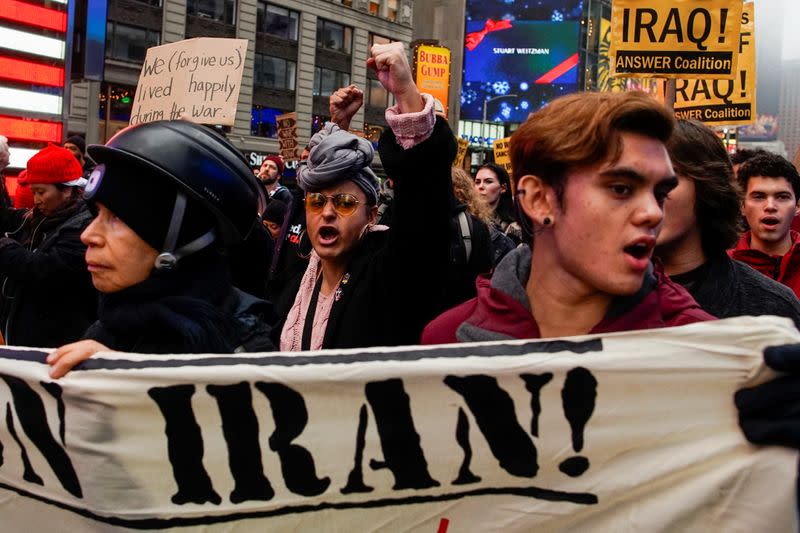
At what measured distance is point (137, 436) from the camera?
76.6 inches

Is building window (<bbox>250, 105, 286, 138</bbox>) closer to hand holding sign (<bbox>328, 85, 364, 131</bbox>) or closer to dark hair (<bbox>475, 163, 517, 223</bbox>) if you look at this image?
dark hair (<bbox>475, 163, 517, 223</bbox>)

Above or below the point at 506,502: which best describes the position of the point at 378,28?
above

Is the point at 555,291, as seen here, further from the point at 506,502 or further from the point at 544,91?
the point at 544,91

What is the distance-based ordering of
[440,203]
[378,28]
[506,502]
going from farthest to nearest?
[378,28] → [440,203] → [506,502]

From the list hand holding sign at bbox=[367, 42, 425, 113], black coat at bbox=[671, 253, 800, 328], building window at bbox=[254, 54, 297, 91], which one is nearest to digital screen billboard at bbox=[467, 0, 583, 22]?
building window at bbox=[254, 54, 297, 91]

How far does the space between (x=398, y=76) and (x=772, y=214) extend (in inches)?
104

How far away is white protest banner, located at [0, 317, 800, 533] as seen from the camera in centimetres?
170

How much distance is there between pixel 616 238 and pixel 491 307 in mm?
374

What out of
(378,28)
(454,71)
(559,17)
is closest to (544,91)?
(559,17)

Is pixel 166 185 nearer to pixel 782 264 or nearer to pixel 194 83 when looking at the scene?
pixel 782 264

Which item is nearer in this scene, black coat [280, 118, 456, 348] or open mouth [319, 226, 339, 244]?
black coat [280, 118, 456, 348]

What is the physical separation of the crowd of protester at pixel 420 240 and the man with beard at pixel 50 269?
186cm

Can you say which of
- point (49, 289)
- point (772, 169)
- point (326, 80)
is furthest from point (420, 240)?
point (326, 80)

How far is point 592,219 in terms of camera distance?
1.85 meters
